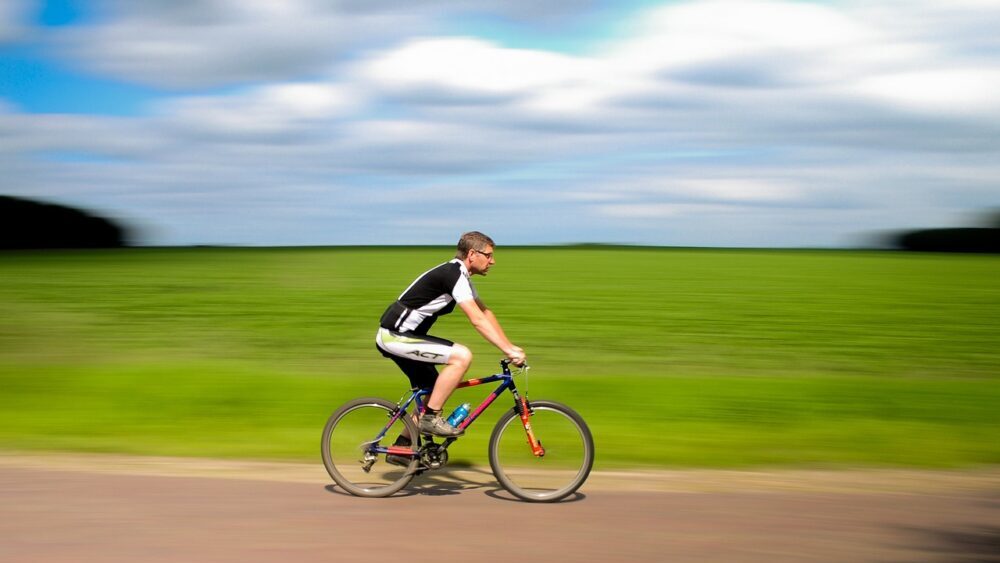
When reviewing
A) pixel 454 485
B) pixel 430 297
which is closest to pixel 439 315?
pixel 430 297

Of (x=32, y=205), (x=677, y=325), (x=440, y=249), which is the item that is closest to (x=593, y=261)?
(x=440, y=249)

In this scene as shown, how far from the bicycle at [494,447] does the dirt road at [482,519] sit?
0.58ft

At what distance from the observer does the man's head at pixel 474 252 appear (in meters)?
7.79

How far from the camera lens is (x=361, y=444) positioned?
26.5 feet

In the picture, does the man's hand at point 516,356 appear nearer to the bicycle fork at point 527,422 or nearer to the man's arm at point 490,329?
the man's arm at point 490,329

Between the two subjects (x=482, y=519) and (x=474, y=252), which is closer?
(x=482, y=519)

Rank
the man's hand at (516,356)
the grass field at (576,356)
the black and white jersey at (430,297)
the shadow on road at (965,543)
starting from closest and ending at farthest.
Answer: the shadow on road at (965,543), the man's hand at (516,356), the black and white jersey at (430,297), the grass field at (576,356)

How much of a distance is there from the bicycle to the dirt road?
178mm

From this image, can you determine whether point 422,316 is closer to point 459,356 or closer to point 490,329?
point 459,356

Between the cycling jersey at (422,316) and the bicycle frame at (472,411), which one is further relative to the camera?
the bicycle frame at (472,411)

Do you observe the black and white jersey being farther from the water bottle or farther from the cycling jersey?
the water bottle

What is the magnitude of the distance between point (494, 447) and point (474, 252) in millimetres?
1496

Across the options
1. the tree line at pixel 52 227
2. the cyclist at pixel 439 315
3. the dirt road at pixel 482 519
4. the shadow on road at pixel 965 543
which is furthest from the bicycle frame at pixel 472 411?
the tree line at pixel 52 227

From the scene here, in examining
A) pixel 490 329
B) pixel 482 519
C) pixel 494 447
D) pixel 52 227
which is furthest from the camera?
pixel 52 227
